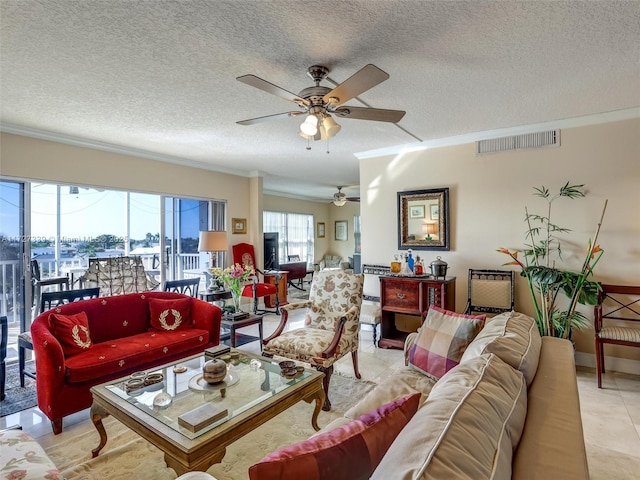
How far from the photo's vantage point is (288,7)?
1.76m

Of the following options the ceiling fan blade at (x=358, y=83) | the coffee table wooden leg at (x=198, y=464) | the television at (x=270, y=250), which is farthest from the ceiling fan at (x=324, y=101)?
the television at (x=270, y=250)

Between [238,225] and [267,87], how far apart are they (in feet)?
14.3

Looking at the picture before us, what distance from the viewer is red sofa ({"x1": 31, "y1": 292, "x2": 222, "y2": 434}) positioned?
240cm

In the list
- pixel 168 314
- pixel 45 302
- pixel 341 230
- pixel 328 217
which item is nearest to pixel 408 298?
pixel 168 314

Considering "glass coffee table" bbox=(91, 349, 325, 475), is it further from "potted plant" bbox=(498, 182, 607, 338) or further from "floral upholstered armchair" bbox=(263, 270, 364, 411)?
"potted plant" bbox=(498, 182, 607, 338)

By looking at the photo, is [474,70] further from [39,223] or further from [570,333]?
[39,223]

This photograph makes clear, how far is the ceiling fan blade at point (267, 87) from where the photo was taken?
1913 mm

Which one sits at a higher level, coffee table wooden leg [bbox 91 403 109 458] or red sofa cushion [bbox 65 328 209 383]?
red sofa cushion [bbox 65 328 209 383]

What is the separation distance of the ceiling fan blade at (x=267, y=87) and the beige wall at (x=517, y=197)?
2.59m

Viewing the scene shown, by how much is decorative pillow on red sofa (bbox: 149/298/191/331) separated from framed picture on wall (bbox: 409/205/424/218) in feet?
9.90

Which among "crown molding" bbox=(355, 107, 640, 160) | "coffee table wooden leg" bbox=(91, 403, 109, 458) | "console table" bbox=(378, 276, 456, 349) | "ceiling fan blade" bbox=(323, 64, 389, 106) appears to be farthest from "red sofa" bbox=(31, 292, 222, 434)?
"crown molding" bbox=(355, 107, 640, 160)

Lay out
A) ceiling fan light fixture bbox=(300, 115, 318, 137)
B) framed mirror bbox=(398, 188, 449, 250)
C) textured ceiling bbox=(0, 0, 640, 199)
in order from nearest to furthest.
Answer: textured ceiling bbox=(0, 0, 640, 199) → ceiling fan light fixture bbox=(300, 115, 318, 137) → framed mirror bbox=(398, 188, 449, 250)

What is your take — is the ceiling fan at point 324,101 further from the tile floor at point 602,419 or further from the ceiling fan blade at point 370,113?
the tile floor at point 602,419

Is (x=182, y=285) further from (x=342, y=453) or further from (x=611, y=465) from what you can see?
(x=611, y=465)
